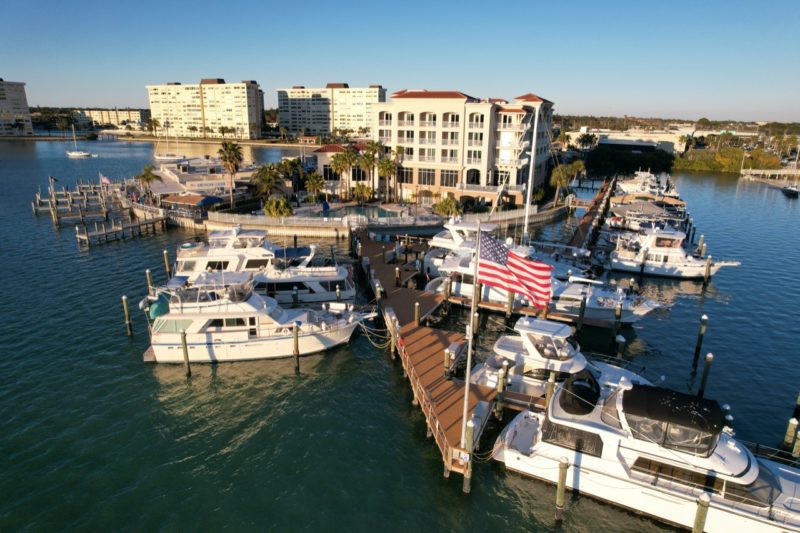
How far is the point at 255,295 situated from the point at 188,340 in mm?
4737

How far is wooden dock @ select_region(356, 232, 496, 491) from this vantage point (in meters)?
20.7

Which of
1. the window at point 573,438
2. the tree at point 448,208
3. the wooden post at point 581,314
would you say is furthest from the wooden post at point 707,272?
the window at point 573,438

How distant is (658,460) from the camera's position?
59.4 feet

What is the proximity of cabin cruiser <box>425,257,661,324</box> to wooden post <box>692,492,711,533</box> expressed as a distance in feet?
62.0

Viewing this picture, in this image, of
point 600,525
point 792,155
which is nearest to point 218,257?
point 600,525

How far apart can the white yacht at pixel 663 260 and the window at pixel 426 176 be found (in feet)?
104

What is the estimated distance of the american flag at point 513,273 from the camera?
25062 millimetres

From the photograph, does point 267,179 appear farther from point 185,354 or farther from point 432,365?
point 432,365

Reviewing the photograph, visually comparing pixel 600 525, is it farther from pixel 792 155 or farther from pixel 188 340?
pixel 792 155

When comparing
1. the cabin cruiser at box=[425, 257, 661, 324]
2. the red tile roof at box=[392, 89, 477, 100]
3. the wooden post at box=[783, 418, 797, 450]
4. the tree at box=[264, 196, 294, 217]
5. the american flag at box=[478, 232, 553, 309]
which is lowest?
the wooden post at box=[783, 418, 797, 450]

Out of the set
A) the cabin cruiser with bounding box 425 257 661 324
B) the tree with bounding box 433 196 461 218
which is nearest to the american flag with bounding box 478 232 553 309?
A: the cabin cruiser with bounding box 425 257 661 324

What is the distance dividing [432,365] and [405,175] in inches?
2036

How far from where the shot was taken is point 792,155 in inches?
6289

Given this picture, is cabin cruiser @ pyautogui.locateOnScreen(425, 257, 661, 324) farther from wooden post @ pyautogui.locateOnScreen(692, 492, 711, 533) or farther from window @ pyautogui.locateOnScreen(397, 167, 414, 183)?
window @ pyautogui.locateOnScreen(397, 167, 414, 183)
